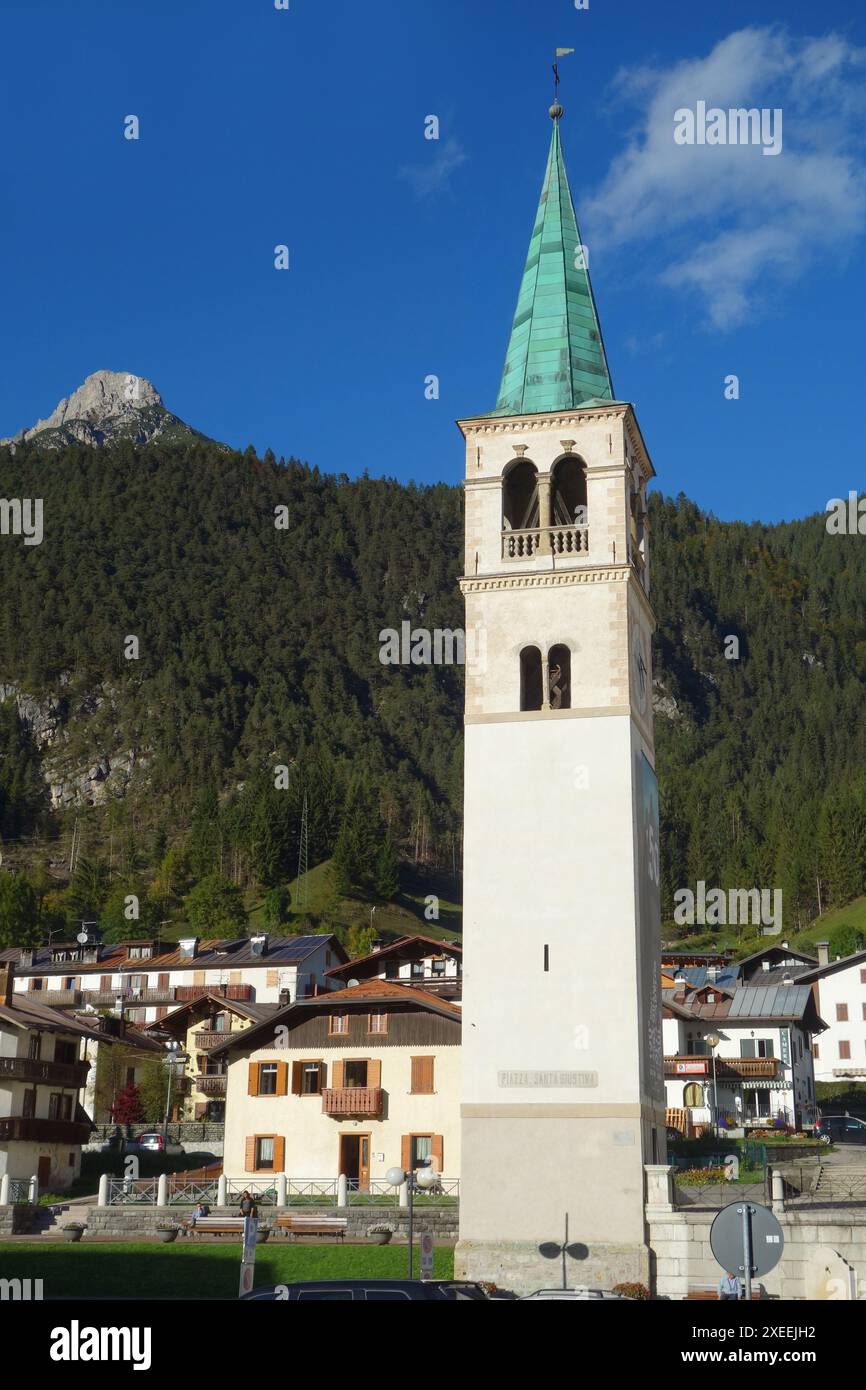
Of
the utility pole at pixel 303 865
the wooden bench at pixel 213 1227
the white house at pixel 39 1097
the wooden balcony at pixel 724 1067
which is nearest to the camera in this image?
the wooden bench at pixel 213 1227

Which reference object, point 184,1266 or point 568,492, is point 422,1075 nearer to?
point 184,1266

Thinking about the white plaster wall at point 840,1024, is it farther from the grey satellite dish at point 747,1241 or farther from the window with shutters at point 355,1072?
the grey satellite dish at point 747,1241

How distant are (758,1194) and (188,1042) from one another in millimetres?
55481

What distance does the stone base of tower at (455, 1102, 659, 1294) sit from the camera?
36969mm

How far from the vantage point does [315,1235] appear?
1687 inches

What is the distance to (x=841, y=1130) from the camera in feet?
242

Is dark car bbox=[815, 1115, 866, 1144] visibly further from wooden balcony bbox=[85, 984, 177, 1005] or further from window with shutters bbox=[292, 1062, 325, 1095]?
wooden balcony bbox=[85, 984, 177, 1005]

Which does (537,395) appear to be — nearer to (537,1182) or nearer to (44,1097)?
(537,1182)

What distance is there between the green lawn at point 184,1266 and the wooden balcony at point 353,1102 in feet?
42.1

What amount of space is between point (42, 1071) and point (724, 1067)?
3840 centimetres

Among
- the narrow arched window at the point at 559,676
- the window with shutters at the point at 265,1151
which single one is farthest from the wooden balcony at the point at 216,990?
the narrow arched window at the point at 559,676

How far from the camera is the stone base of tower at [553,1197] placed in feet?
→ 121

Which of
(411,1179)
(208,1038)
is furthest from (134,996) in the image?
(411,1179)

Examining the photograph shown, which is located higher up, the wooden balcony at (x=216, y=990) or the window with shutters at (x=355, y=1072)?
the wooden balcony at (x=216, y=990)
